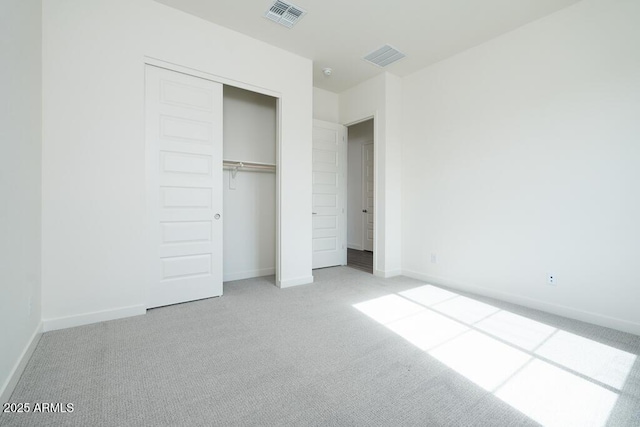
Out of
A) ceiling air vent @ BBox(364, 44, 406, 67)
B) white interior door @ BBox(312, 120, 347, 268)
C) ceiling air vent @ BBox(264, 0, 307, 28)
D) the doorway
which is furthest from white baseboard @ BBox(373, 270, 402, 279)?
ceiling air vent @ BBox(264, 0, 307, 28)

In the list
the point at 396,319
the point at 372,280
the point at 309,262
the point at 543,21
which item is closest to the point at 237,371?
the point at 396,319

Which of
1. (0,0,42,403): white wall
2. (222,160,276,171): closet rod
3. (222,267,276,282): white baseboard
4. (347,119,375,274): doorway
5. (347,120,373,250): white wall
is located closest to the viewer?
(0,0,42,403): white wall

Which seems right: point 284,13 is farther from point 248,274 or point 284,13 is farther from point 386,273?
point 386,273

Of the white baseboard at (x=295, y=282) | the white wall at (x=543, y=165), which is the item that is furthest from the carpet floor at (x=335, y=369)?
the white baseboard at (x=295, y=282)

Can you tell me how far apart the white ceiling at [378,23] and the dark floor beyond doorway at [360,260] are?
3.17m

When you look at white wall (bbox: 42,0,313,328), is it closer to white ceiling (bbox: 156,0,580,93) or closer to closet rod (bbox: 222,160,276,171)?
white ceiling (bbox: 156,0,580,93)

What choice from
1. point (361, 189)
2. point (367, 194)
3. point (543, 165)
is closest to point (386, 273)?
point (543, 165)

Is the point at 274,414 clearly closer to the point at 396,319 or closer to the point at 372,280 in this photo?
the point at 396,319

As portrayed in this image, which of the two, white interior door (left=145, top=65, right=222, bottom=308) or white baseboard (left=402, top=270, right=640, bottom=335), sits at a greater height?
white interior door (left=145, top=65, right=222, bottom=308)

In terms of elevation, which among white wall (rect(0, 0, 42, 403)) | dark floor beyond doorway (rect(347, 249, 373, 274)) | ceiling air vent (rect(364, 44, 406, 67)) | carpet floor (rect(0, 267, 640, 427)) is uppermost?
ceiling air vent (rect(364, 44, 406, 67))

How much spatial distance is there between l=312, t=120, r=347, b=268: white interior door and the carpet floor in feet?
6.40

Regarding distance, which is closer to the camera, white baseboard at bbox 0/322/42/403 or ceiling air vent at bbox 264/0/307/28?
white baseboard at bbox 0/322/42/403

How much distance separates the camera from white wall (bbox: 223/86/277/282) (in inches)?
154

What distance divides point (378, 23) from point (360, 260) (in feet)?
12.6
